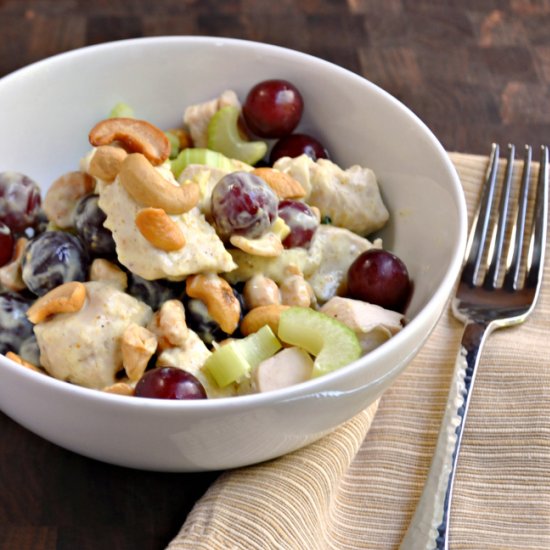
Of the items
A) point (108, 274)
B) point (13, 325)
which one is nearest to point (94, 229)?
point (108, 274)

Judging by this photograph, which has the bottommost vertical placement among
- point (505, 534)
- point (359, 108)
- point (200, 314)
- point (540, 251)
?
point (505, 534)

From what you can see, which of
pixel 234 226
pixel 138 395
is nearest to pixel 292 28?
pixel 234 226

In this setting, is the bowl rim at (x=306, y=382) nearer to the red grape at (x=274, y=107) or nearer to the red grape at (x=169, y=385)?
the red grape at (x=169, y=385)

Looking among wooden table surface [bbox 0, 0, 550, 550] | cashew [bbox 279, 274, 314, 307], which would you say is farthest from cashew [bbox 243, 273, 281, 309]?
wooden table surface [bbox 0, 0, 550, 550]

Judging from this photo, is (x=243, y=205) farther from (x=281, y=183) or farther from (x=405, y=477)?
(x=405, y=477)

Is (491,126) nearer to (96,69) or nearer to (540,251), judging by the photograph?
(540,251)

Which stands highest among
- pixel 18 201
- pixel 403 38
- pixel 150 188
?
pixel 150 188

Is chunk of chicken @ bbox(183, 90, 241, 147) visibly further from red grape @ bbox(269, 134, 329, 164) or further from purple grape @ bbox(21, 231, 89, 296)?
purple grape @ bbox(21, 231, 89, 296)
